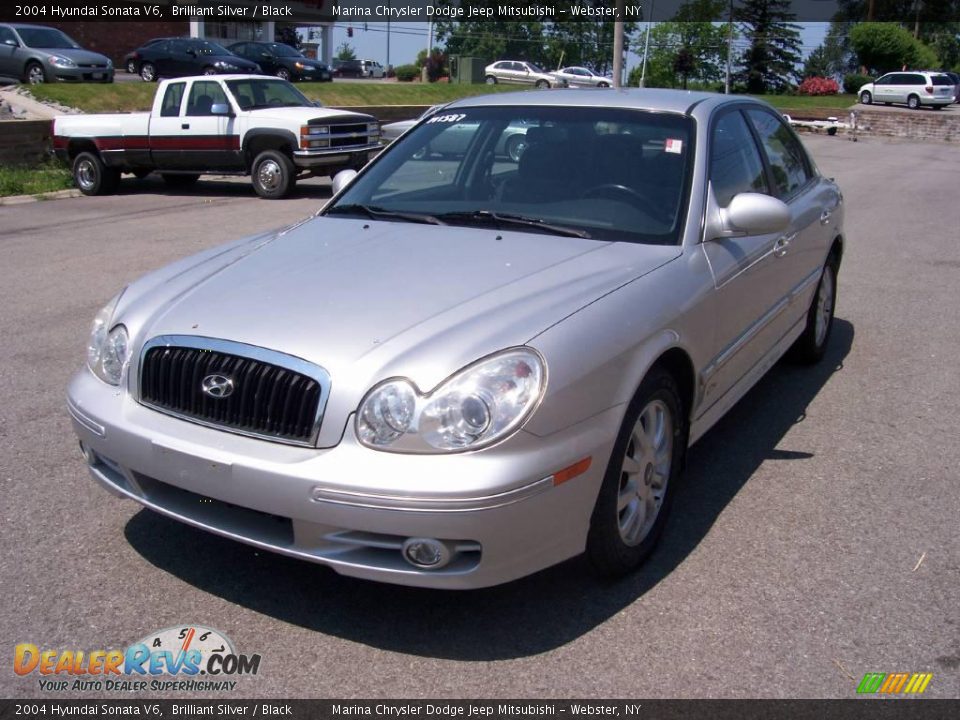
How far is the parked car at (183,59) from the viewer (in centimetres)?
2952

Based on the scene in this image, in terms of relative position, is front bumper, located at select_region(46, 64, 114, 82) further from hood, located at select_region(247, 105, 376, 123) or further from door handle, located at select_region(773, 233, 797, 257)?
door handle, located at select_region(773, 233, 797, 257)

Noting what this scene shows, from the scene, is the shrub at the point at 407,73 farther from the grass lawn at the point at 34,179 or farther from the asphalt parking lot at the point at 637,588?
the asphalt parking lot at the point at 637,588

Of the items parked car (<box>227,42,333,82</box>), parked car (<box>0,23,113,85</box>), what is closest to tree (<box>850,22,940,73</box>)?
parked car (<box>227,42,333,82</box>)

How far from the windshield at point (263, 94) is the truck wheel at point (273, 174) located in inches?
38.9

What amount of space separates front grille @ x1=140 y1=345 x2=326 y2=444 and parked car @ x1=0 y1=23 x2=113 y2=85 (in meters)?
24.9

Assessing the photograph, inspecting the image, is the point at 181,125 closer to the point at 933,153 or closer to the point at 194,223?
the point at 194,223

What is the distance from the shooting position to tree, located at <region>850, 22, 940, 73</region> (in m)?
64.1

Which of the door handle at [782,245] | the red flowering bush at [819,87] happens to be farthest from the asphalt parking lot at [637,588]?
the red flowering bush at [819,87]

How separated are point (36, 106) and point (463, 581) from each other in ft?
69.7

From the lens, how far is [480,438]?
2.96 metres

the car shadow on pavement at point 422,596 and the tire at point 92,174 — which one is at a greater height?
the car shadow on pavement at point 422,596

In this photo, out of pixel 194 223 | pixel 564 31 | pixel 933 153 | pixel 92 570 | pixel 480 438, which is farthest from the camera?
pixel 564 31

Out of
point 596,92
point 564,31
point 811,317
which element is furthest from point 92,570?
point 564,31

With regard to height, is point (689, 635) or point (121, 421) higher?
point (121, 421)
